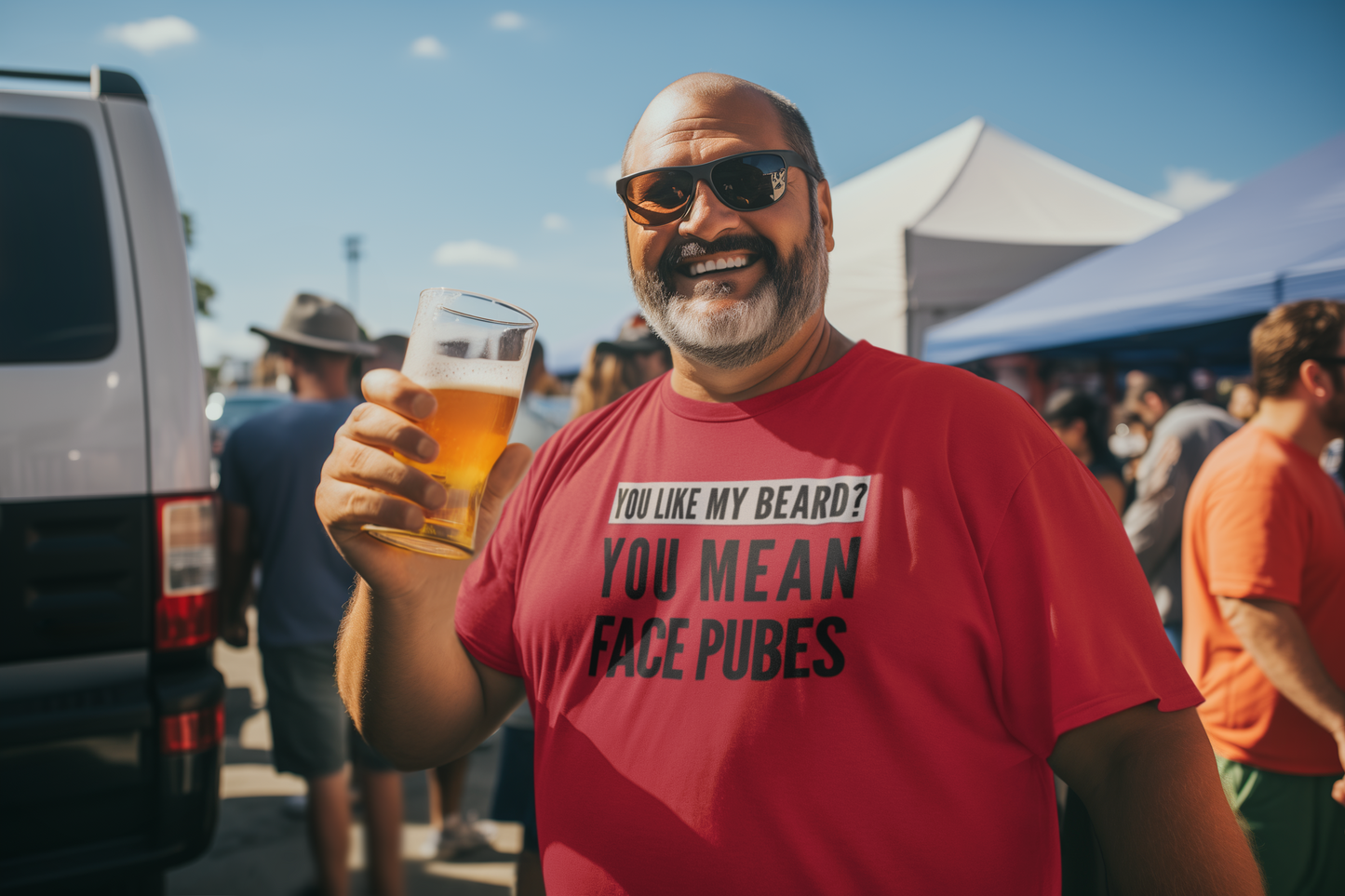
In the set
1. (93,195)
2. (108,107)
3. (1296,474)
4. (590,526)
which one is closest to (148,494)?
(93,195)

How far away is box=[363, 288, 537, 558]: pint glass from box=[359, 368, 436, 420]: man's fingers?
59 mm

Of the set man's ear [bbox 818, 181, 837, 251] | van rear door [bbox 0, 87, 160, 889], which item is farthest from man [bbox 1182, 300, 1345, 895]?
van rear door [bbox 0, 87, 160, 889]

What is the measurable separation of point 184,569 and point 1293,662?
3.05 m

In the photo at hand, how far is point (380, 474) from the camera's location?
1020mm

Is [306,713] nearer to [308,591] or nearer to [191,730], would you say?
[308,591]

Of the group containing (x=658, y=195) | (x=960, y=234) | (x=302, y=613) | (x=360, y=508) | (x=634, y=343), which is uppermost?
(x=960, y=234)

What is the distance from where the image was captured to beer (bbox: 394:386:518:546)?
1.09 m

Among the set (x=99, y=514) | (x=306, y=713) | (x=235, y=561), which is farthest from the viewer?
(x=235, y=561)

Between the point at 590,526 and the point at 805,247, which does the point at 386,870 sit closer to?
the point at 590,526

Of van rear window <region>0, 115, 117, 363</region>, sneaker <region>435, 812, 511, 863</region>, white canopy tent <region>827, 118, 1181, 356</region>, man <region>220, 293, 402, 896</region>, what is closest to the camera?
van rear window <region>0, 115, 117, 363</region>

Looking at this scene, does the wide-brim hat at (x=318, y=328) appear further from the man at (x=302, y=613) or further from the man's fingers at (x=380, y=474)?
the man's fingers at (x=380, y=474)

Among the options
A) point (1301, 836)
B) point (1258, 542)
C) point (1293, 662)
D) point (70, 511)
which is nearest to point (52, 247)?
point (70, 511)

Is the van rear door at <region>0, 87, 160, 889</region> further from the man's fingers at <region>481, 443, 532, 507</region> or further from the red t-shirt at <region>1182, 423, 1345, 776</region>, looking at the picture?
the red t-shirt at <region>1182, 423, 1345, 776</region>

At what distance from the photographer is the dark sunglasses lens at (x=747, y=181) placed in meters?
1.47
